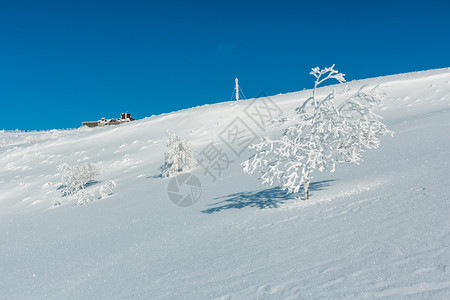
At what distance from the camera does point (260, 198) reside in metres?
10.9

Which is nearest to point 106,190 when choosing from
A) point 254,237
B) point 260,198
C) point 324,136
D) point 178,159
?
point 178,159

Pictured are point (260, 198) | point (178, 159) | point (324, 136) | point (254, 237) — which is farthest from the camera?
point (178, 159)

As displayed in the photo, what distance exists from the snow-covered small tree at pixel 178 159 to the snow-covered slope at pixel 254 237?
3.90 ft

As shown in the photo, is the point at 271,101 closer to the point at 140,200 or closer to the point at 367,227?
the point at 140,200

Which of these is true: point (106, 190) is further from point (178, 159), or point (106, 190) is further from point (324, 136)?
point (324, 136)

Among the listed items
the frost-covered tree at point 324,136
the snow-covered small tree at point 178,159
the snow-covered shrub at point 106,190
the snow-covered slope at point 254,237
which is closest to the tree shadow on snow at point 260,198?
the snow-covered slope at point 254,237

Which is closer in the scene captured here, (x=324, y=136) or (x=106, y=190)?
(x=324, y=136)

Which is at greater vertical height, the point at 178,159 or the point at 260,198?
the point at 178,159

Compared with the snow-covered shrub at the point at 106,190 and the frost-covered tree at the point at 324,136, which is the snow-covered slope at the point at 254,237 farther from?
the frost-covered tree at the point at 324,136

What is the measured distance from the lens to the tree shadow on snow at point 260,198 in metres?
10.1

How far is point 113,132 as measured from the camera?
39.6 meters

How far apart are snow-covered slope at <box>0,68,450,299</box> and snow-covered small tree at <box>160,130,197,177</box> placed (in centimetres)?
119

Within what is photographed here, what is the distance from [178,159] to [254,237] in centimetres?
1258

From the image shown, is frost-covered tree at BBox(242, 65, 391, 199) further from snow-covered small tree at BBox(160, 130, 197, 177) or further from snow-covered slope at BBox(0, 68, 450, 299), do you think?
snow-covered small tree at BBox(160, 130, 197, 177)
